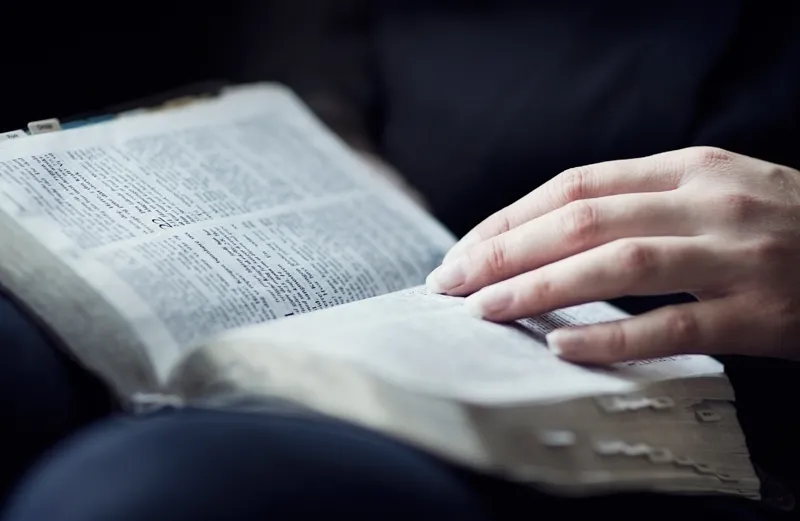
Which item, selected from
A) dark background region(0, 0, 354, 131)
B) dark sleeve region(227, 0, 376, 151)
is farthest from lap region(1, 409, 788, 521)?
dark sleeve region(227, 0, 376, 151)

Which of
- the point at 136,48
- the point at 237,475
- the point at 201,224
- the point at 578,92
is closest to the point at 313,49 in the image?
the point at 136,48

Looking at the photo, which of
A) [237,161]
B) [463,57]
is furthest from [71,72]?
[463,57]

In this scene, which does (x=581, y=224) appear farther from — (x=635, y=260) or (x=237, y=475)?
(x=237, y=475)

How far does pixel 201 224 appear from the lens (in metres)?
0.67

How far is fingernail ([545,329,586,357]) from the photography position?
53 centimetres

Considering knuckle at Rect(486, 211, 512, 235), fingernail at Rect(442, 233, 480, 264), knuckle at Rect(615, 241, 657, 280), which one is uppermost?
knuckle at Rect(615, 241, 657, 280)

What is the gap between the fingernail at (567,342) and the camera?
530 mm

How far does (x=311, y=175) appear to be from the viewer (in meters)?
0.81

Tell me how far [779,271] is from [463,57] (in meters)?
0.45

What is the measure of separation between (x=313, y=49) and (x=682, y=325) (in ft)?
2.17

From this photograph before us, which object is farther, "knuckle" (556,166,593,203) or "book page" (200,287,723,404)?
"knuckle" (556,166,593,203)

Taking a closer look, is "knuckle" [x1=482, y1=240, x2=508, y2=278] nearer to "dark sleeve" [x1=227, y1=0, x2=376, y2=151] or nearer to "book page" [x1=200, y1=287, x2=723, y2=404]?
"book page" [x1=200, y1=287, x2=723, y2=404]

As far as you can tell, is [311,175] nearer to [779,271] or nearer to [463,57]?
[463,57]

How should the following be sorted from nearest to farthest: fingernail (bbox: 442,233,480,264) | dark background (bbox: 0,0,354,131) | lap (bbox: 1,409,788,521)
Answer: lap (bbox: 1,409,788,521) → fingernail (bbox: 442,233,480,264) → dark background (bbox: 0,0,354,131)
